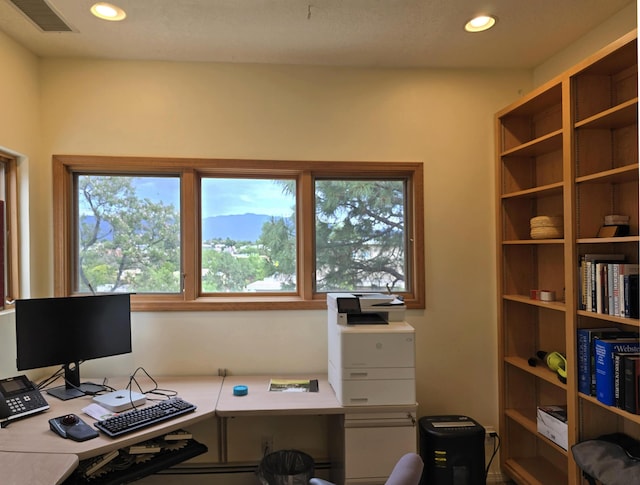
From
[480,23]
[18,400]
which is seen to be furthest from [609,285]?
[18,400]

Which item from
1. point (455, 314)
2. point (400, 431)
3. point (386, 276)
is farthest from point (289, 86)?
point (400, 431)

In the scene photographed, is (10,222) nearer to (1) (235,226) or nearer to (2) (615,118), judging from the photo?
(1) (235,226)

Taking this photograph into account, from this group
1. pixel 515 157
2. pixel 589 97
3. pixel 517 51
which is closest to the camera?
pixel 589 97

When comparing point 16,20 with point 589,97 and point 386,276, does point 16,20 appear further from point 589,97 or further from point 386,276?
point 589,97

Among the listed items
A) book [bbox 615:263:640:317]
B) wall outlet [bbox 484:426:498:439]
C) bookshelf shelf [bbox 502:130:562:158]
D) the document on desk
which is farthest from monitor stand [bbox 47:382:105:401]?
bookshelf shelf [bbox 502:130:562:158]

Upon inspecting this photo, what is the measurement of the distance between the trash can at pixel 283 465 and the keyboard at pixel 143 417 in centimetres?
66

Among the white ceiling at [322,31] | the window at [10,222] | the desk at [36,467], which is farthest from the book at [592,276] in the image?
the window at [10,222]

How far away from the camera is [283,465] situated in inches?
95.1

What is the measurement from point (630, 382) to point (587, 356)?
0.77 ft

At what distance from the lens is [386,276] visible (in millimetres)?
2824

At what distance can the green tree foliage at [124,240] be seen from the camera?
2.66 metres

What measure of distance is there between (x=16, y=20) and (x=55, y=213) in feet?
3.54

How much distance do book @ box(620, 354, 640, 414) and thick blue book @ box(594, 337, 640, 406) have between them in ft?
→ 0.17

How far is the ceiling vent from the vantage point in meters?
1.95
